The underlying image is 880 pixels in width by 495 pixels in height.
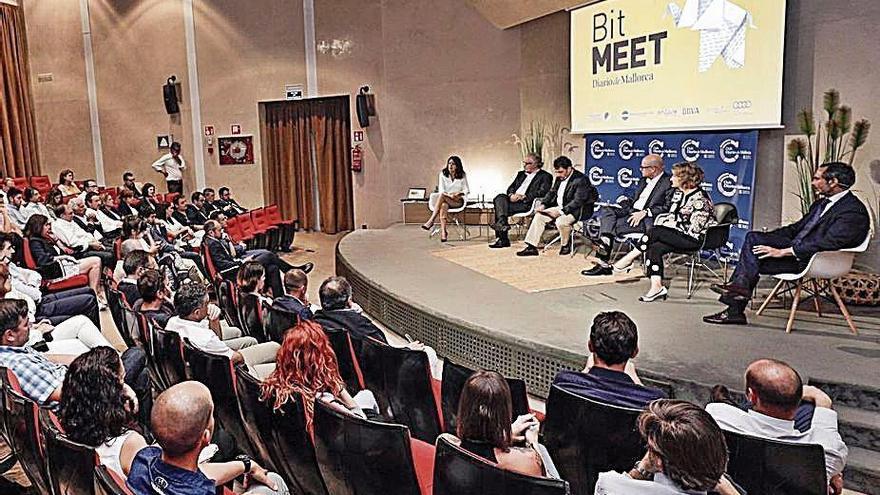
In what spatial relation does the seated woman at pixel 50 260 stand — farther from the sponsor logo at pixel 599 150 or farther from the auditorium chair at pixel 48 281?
the sponsor logo at pixel 599 150

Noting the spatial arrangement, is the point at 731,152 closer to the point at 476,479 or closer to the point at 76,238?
the point at 476,479

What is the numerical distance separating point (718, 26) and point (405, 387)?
196 inches

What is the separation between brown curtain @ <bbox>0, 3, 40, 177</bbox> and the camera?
1345cm

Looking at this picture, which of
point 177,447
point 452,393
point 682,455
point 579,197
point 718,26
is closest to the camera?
point 682,455

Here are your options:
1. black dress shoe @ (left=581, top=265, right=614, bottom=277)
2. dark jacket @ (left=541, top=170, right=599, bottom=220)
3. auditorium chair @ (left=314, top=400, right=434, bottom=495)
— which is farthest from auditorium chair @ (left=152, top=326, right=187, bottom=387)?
dark jacket @ (left=541, top=170, right=599, bottom=220)

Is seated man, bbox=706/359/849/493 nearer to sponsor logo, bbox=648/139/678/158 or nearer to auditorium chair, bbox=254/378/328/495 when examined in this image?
auditorium chair, bbox=254/378/328/495

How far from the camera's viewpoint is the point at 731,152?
664cm

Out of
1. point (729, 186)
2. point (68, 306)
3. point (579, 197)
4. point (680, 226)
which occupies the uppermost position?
point (729, 186)

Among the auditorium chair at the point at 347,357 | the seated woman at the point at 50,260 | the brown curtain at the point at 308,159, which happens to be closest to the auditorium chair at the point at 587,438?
the auditorium chair at the point at 347,357

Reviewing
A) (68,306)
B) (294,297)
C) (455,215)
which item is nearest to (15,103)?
(455,215)

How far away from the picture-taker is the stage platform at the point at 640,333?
3868 millimetres

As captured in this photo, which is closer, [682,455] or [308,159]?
[682,455]

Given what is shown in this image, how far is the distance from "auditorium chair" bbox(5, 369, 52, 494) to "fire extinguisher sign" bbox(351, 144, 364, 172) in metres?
8.85

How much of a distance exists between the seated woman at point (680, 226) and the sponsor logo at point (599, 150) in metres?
2.57
